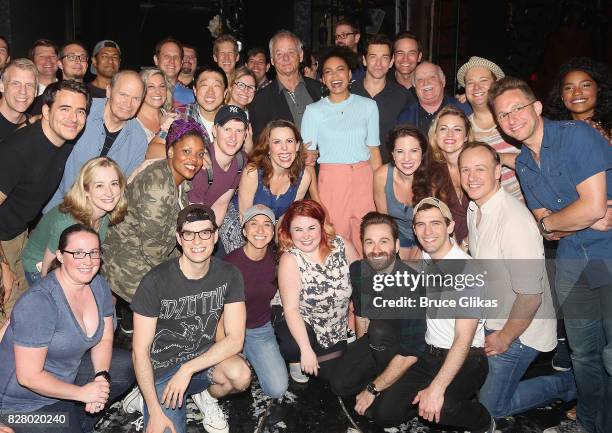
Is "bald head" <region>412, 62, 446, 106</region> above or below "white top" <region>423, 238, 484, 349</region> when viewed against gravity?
above

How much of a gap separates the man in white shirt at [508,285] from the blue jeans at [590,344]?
14cm

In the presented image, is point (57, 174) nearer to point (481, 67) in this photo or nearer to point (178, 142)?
point (178, 142)

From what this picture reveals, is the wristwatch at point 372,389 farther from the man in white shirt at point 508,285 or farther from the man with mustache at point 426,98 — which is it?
the man with mustache at point 426,98

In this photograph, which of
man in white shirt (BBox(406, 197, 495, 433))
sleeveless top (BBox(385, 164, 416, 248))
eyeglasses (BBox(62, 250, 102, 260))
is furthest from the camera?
sleeveless top (BBox(385, 164, 416, 248))

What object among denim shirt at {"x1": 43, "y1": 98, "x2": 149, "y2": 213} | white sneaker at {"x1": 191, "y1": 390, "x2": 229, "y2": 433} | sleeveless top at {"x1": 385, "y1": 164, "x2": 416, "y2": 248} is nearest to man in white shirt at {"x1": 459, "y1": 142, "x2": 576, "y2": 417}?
sleeveless top at {"x1": 385, "y1": 164, "x2": 416, "y2": 248}

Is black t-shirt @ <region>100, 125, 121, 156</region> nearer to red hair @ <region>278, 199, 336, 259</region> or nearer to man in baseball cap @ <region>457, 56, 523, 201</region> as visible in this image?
red hair @ <region>278, 199, 336, 259</region>

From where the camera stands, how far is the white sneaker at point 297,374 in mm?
3783

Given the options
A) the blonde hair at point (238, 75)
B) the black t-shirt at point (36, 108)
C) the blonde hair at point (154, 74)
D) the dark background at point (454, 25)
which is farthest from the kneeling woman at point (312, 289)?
the dark background at point (454, 25)

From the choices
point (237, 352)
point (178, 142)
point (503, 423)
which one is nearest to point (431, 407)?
point (503, 423)

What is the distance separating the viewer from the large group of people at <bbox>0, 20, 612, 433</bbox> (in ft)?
9.61

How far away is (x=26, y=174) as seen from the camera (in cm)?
324

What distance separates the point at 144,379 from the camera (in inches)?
115

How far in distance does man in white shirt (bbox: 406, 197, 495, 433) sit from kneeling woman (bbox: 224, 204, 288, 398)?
854 mm

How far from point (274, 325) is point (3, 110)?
2.46 metres
